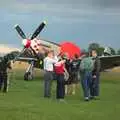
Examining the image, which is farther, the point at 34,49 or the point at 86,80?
the point at 34,49

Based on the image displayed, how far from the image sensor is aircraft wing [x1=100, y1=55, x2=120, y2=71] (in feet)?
134

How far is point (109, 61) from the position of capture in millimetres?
42219

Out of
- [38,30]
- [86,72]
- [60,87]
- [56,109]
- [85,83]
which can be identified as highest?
[38,30]

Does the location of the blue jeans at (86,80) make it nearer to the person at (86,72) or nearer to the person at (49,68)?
the person at (86,72)

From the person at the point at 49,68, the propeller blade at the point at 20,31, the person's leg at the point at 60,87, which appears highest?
the propeller blade at the point at 20,31

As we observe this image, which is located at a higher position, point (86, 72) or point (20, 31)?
point (20, 31)

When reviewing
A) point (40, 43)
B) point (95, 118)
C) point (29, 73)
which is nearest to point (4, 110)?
point (95, 118)

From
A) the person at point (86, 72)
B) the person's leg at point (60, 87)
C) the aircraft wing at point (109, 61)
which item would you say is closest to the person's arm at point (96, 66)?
the person at point (86, 72)

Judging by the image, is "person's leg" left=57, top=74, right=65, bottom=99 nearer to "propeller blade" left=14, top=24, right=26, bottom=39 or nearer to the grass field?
the grass field

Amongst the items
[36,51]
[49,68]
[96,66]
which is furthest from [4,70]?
[36,51]

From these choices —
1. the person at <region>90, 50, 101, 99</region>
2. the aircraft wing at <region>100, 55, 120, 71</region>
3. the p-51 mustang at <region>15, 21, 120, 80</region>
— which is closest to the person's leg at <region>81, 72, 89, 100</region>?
the person at <region>90, 50, 101, 99</region>

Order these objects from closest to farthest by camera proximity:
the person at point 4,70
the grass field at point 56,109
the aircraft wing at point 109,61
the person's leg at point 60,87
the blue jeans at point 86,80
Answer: the grass field at point 56,109
the blue jeans at point 86,80
the person's leg at point 60,87
the person at point 4,70
the aircraft wing at point 109,61

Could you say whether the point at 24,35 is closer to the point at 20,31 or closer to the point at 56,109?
the point at 20,31

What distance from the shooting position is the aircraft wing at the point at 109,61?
4071 centimetres
